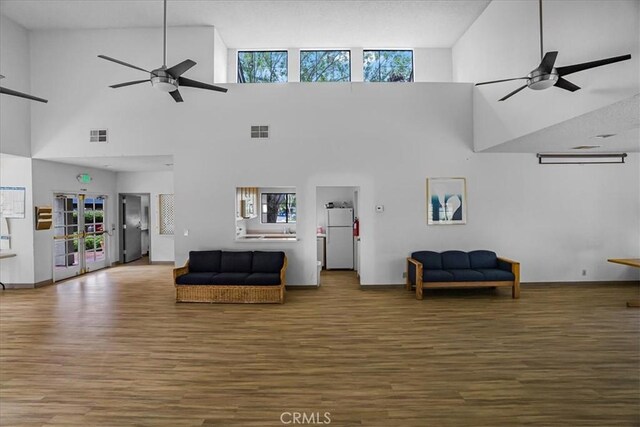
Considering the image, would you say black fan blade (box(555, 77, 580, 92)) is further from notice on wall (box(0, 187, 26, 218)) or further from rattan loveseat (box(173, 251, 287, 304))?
notice on wall (box(0, 187, 26, 218))

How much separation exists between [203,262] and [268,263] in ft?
4.09

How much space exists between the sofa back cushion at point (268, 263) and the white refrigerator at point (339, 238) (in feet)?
7.44

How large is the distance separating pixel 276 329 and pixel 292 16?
585 centimetres

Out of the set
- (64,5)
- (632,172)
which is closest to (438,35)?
(632,172)

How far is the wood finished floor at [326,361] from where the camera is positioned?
261 centimetres

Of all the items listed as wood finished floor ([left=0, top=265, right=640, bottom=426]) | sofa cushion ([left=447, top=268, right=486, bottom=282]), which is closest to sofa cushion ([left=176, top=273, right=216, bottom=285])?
wood finished floor ([left=0, top=265, right=640, bottom=426])

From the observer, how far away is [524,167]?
21.6 ft

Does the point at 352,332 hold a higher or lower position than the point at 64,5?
lower

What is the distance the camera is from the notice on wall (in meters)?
6.71

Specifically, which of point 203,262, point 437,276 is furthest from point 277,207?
point 437,276

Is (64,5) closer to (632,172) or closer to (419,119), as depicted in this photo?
→ (419,119)

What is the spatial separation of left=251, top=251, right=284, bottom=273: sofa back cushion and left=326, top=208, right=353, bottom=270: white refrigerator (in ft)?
7.44

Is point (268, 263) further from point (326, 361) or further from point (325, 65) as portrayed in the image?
point (325, 65)

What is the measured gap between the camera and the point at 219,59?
23.2 feet
